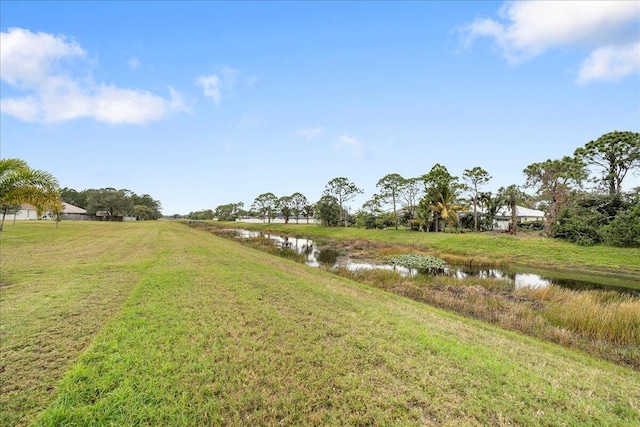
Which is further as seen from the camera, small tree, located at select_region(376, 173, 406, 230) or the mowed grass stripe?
small tree, located at select_region(376, 173, 406, 230)

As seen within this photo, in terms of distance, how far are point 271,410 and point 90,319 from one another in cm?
442

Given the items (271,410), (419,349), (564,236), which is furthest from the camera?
(564,236)

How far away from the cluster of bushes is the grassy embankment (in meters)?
22.4

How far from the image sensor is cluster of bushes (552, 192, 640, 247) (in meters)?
20.8

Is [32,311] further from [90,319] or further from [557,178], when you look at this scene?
[557,178]

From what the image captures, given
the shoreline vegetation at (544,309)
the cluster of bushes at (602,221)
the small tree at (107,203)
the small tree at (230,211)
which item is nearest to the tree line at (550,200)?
the cluster of bushes at (602,221)

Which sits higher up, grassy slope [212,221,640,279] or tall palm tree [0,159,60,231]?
tall palm tree [0,159,60,231]

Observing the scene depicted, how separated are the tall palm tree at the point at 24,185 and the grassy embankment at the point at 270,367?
540 cm

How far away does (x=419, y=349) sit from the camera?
16.3 ft

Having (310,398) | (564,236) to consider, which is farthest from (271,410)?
(564,236)

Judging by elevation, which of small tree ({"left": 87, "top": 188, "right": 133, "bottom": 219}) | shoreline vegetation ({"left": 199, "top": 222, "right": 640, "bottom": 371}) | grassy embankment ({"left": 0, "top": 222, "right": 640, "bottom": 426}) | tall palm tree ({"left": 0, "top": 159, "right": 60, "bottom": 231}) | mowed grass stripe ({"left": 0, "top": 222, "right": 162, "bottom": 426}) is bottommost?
shoreline vegetation ({"left": 199, "top": 222, "right": 640, "bottom": 371})

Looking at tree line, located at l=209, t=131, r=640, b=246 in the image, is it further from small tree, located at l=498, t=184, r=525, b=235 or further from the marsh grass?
the marsh grass

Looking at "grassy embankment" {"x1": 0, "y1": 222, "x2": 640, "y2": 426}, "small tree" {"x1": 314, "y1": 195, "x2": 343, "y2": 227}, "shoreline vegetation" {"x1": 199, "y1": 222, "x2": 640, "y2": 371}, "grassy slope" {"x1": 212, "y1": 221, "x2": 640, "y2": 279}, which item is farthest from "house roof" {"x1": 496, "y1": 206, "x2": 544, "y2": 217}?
"grassy embankment" {"x1": 0, "y1": 222, "x2": 640, "y2": 426}

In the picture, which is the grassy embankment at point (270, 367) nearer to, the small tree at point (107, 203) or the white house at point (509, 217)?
the white house at point (509, 217)
